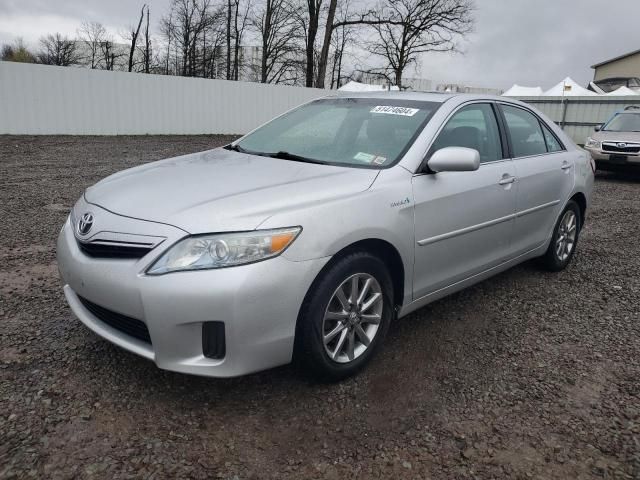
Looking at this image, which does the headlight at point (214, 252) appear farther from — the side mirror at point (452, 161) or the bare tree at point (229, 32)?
the bare tree at point (229, 32)

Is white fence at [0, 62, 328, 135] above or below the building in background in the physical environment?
below

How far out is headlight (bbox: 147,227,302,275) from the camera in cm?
229

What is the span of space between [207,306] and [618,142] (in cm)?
1167

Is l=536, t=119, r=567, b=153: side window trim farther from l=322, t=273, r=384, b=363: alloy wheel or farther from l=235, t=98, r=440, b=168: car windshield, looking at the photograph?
l=322, t=273, r=384, b=363: alloy wheel

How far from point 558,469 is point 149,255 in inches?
77.5

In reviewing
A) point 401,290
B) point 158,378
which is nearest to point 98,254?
point 158,378

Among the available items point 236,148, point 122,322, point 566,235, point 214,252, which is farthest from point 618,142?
point 122,322

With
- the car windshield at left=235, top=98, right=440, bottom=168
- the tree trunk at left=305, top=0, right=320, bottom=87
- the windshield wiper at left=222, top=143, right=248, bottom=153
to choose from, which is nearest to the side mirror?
the car windshield at left=235, top=98, right=440, bottom=168

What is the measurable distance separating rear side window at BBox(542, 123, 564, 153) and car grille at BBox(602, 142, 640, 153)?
7.94 metres

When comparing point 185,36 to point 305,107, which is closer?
point 305,107

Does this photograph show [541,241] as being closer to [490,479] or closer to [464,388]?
[464,388]

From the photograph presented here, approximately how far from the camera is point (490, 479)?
7.14ft

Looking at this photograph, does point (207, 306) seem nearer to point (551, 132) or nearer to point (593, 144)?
point (551, 132)

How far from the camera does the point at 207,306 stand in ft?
7.35
